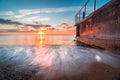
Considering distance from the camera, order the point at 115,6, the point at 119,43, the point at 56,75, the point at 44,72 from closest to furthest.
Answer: the point at 56,75
the point at 44,72
the point at 119,43
the point at 115,6

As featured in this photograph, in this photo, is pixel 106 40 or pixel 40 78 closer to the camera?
pixel 40 78

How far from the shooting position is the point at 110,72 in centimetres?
366

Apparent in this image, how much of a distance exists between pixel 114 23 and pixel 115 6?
0.77 m

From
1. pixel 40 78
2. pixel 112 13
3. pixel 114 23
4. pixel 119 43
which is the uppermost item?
pixel 112 13

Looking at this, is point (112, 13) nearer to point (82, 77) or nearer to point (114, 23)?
point (114, 23)

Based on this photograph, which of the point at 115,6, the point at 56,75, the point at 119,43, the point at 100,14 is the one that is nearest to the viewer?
the point at 56,75

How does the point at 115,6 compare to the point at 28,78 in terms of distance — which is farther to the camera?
the point at 115,6

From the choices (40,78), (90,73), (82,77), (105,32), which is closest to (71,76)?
(82,77)

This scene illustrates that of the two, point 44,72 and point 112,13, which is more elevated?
point 112,13

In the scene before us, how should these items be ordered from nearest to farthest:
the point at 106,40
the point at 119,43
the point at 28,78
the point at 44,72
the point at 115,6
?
the point at 28,78, the point at 44,72, the point at 119,43, the point at 115,6, the point at 106,40

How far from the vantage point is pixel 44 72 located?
3.86 metres

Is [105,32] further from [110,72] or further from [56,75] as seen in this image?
[56,75]

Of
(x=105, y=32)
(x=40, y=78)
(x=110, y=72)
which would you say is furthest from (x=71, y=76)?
(x=105, y=32)

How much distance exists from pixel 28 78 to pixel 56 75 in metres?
0.72
